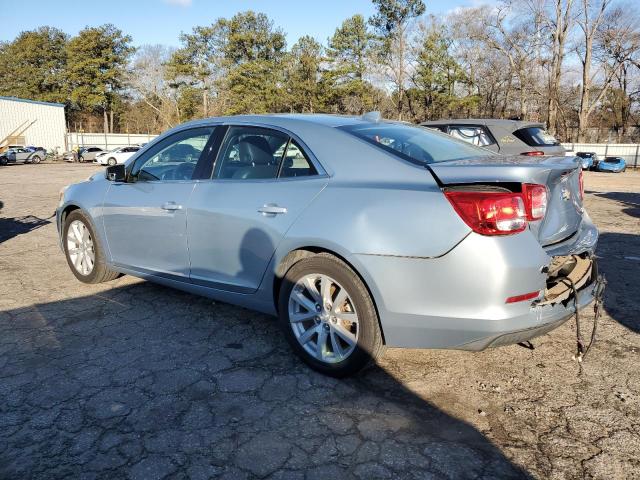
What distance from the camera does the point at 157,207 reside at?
3.96 meters

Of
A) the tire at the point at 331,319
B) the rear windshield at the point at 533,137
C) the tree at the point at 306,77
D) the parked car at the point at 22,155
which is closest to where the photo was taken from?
the tire at the point at 331,319

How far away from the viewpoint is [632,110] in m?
55.1

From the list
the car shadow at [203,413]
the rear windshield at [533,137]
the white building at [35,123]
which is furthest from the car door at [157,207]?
the white building at [35,123]

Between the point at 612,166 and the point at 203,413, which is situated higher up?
the point at 612,166

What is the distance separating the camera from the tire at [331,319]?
9.33ft

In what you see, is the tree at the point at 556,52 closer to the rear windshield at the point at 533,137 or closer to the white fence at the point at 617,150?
the white fence at the point at 617,150

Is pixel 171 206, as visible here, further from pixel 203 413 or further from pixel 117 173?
pixel 203 413

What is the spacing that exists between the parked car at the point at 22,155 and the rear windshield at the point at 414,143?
123ft

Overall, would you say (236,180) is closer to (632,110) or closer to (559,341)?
(559,341)

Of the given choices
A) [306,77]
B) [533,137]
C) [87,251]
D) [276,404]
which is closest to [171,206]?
[87,251]

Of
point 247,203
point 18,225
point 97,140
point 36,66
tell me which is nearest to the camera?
point 247,203

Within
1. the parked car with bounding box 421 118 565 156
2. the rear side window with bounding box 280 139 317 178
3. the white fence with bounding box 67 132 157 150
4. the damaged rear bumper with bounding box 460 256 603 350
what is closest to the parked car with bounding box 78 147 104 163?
the white fence with bounding box 67 132 157 150

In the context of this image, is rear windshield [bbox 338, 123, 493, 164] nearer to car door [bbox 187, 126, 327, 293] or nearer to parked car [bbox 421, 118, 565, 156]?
car door [bbox 187, 126, 327, 293]

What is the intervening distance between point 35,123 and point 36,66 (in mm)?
20550
